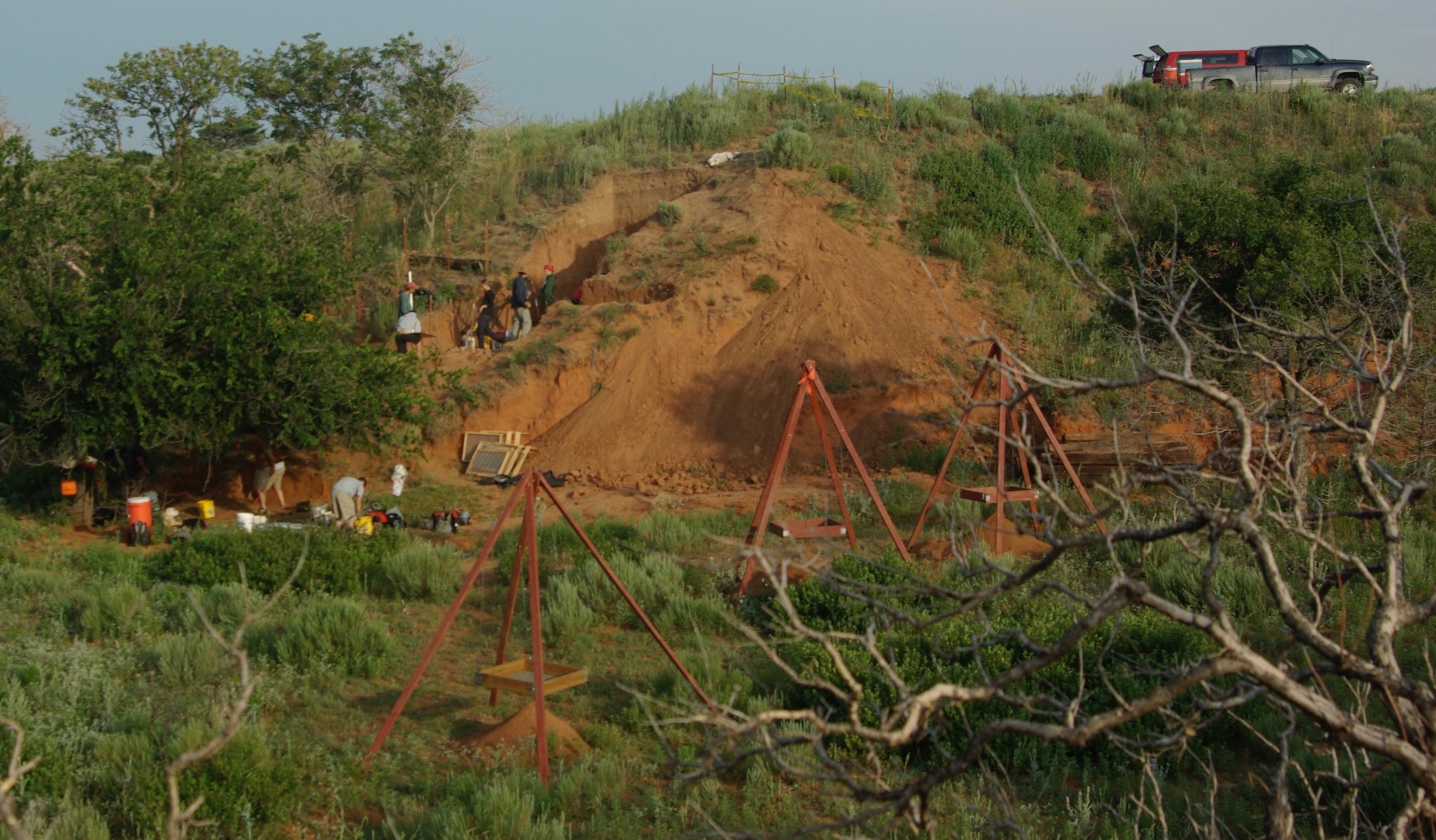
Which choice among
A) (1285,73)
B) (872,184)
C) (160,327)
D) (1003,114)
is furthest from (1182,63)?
(160,327)

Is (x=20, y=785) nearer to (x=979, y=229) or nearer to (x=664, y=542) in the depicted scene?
(x=664, y=542)

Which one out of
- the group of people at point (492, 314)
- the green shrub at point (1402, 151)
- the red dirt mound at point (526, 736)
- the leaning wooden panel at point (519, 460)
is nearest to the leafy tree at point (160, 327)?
the leaning wooden panel at point (519, 460)

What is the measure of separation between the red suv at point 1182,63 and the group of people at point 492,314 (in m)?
17.2

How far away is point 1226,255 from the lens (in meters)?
15.1

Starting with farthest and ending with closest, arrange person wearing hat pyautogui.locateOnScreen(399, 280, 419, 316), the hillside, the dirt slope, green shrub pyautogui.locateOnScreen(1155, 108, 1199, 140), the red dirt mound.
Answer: green shrub pyautogui.locateOnScreen(1155, 108, 1199, 140) → person wearing hat pyautogui.locateOnScreen(399, 280, 419, 316) → the dirt slope → the red dirt mound → the hillside

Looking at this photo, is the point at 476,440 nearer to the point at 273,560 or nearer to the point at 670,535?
the point at 670,535

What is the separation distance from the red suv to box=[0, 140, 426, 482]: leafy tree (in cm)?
2263

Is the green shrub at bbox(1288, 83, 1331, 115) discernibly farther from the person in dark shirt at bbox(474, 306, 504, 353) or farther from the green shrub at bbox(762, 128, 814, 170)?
the person in dark shirt at bbox(474, 306, 504, 353)

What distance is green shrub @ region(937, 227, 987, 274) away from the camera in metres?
21.4

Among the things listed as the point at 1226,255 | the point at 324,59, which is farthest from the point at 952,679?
the point at 324,59

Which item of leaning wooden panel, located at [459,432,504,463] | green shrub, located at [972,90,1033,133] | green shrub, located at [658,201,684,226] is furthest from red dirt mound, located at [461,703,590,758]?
green shrub, located at [972,90,1033,133]

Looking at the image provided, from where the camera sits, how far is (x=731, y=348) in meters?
20.0

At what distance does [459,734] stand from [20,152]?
10719 millimetres

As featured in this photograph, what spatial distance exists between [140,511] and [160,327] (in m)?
2.12
